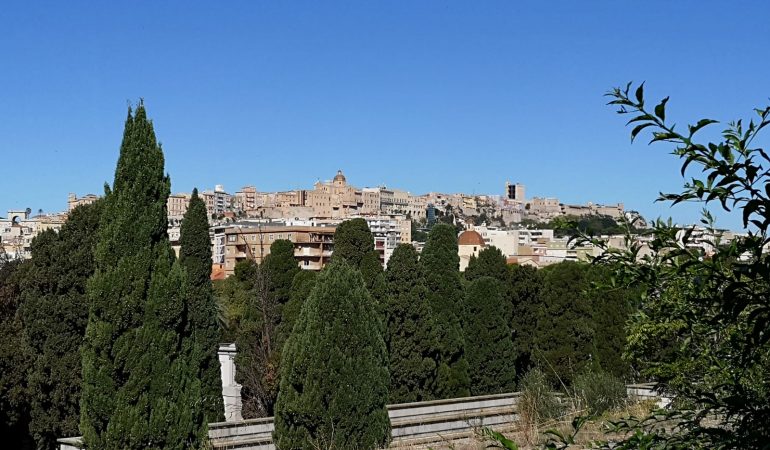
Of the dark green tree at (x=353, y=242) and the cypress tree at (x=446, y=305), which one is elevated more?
the dark green tree at (x=353, y=242)

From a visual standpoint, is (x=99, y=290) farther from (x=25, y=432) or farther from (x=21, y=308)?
(x=25, y=432)

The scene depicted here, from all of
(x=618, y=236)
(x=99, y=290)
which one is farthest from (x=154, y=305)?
(x=618, y=236)

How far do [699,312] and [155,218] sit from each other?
7271 mm

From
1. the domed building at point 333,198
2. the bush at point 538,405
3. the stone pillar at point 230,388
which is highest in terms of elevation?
the domed building at point 333,198

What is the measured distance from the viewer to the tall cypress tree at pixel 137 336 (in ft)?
28.6

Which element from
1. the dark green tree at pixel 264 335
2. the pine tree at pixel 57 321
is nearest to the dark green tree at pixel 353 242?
the dark green tree at pixel 264 335

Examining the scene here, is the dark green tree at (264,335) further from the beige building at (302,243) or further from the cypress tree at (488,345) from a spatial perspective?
the beige building at (302,243)

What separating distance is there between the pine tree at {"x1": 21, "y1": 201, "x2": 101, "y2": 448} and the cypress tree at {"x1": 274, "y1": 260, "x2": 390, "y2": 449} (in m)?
5.30

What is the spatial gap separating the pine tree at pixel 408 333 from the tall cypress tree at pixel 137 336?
8331 millimetres

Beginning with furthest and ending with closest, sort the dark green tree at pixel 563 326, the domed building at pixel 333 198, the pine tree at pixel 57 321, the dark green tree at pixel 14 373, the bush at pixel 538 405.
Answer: the domed building at pixel 333 198
the dark green tree at pixel 563 326
the dark green tree at pixel 14 373
the pine tree at pixel 57 321
the bush at pixel 538 405

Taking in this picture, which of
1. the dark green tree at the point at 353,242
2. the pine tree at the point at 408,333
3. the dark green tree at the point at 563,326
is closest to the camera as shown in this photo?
the pine tree at the point at 408,333

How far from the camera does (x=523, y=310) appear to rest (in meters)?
22.3

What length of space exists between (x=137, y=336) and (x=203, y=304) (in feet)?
25.9

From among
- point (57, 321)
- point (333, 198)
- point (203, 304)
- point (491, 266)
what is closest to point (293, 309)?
point (203, 304)
